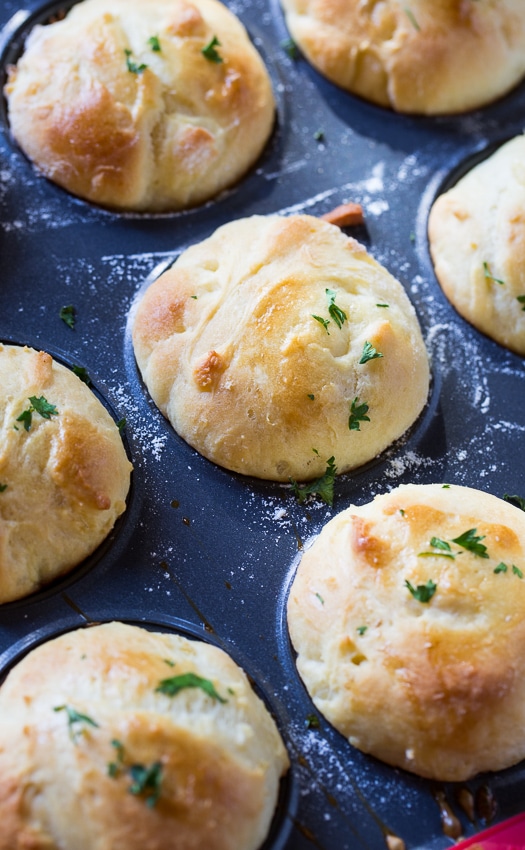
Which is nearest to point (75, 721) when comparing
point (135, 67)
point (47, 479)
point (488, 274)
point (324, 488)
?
point (47, 479)

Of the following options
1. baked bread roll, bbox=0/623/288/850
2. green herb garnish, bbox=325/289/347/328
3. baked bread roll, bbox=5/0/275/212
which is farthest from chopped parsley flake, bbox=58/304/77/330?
baked bread roll, bbox=0/623/288/850

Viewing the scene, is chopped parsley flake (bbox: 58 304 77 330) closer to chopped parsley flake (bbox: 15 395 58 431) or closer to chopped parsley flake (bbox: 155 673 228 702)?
chopped parsley flake (bbox: 15 395 58 431)

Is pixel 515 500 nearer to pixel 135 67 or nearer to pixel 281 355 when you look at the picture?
pixel 281 355

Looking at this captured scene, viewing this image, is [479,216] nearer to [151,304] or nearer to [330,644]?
[151,304]

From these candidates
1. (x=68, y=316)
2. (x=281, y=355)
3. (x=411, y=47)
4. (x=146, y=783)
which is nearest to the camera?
(x=146, y=783)

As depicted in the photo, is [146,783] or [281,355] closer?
[146,783]

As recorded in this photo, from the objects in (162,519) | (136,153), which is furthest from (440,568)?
(136,153)

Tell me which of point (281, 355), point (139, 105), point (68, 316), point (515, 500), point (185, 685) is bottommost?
point (515, 500)
